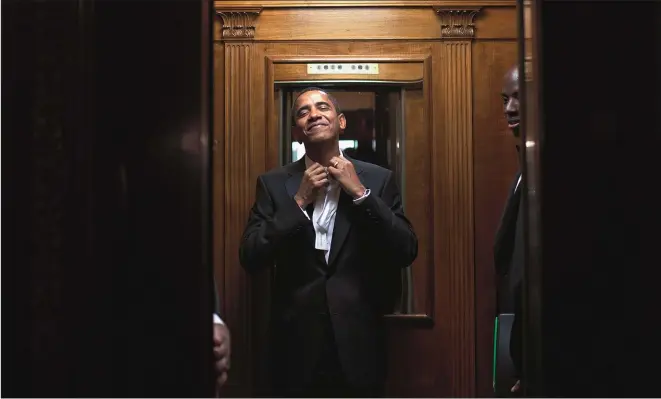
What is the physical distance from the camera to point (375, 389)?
7.83 feet

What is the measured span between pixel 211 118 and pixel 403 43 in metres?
1.63

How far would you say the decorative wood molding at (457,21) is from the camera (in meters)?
2.93

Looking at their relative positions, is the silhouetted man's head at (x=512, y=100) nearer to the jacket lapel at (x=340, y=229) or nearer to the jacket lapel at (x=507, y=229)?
the jacket lapel at (x=507, y=229)

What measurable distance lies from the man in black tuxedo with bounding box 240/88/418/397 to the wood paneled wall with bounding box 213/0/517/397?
0.47m

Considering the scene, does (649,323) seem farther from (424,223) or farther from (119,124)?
(424,223)

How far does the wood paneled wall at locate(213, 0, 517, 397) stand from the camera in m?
2.94

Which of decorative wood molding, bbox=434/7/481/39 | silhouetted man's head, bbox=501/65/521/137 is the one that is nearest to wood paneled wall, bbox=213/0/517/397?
decorative wood molding, bbox=434/7/481/39

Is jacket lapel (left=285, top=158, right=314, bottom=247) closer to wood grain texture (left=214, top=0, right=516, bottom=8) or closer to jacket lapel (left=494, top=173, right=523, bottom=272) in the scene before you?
jacket lapel (left=494, top=173, right=523, bottom=272)

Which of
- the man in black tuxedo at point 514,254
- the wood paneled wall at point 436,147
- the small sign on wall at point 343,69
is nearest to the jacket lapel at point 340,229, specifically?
the man in black tuxedo at point 514,254

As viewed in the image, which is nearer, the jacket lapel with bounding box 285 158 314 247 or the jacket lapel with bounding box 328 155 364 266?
the jacket lapel with bounding box 328 155 364 266

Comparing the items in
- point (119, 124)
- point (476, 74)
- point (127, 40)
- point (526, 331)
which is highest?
point (476, 74)

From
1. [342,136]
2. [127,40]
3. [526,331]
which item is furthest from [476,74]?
[127,40]

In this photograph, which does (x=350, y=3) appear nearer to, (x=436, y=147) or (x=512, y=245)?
(x=436, y=147)

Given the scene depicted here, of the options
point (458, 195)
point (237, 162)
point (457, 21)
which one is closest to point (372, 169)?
point (458, 195)
